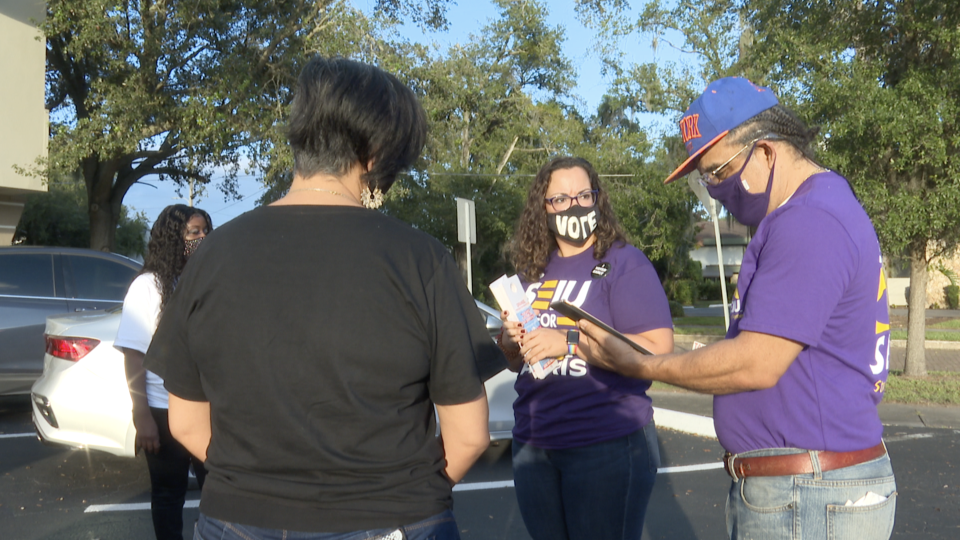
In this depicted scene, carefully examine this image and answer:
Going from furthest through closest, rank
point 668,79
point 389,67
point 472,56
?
point 472,56 < point 668,79 < point 389,67

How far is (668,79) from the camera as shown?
83.4 feet

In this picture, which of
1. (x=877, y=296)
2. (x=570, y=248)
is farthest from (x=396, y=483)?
(x=570, y=248)

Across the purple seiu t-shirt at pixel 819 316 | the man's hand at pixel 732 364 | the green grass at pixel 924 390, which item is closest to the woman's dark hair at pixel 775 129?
the purple seiu t-shirt at pixel 819 316

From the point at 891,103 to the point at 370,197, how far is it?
34.2ft

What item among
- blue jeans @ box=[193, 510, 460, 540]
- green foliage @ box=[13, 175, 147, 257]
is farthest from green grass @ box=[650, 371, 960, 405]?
green foliage @ box=[13, 175, 147, 257]

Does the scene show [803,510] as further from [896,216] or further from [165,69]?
[165,69]

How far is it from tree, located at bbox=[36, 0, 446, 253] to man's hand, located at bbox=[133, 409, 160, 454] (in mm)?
11064

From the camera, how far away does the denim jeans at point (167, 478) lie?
11.9ft

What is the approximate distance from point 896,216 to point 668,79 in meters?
15.7

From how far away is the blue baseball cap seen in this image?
214cm

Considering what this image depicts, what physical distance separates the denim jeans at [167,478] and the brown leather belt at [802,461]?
2.60m

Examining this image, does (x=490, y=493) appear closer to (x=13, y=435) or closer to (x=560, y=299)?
(x=560, y=299)

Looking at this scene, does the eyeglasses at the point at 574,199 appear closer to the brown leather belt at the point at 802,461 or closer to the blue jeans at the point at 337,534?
the brown leather belt at the point at 802,461

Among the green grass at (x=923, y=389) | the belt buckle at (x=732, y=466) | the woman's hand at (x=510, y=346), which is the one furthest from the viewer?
the green grass at (x=923, y=389)
